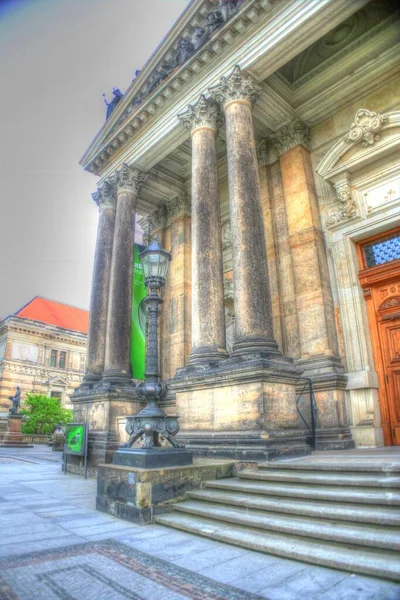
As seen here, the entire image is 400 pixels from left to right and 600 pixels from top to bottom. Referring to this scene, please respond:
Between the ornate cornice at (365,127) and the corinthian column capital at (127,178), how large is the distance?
7.15 meters

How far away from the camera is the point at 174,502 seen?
5.73m

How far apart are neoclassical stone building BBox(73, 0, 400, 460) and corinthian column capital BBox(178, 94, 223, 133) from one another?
4 centimetres

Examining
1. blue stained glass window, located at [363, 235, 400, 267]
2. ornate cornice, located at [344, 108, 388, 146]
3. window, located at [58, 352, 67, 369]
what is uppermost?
ornate cornice, located at [344, 108, 388, 146]

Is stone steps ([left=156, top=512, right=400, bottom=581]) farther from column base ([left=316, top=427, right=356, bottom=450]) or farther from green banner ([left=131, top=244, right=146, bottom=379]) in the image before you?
green banner ([left=131, top=244, right=146, bottom=379])

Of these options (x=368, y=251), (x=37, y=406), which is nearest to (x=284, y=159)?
(x=368, y=251)

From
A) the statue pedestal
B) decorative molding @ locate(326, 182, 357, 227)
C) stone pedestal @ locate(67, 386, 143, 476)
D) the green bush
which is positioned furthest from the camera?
the green bush

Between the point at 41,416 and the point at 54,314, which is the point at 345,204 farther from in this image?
the point at 54,314

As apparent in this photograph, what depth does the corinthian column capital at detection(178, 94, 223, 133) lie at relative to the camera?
36.4ft

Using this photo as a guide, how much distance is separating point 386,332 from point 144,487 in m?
7.31

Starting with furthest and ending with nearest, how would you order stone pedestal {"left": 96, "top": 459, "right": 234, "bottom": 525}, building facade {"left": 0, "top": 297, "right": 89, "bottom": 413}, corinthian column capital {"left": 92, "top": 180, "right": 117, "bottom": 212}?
building facade {"left": 0, "top": 297, "right": 89, "bottom": 413}, corinthian column capital {"left": 92, "top": 180, "right": 117, "bottom": 212}, stone pedestal {"left": 96, "top": 459, "right": 234, "bottom": 525}

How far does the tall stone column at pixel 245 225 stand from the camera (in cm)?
828

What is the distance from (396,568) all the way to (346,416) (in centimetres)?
661

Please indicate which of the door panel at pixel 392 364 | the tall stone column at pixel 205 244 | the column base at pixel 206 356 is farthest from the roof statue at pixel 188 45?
the door panel at pixel 392 364

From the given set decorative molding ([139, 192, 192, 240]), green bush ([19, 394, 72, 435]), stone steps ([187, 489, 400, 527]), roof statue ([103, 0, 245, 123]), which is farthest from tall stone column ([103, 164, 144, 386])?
green bush ([19, 394, 72, 435])
